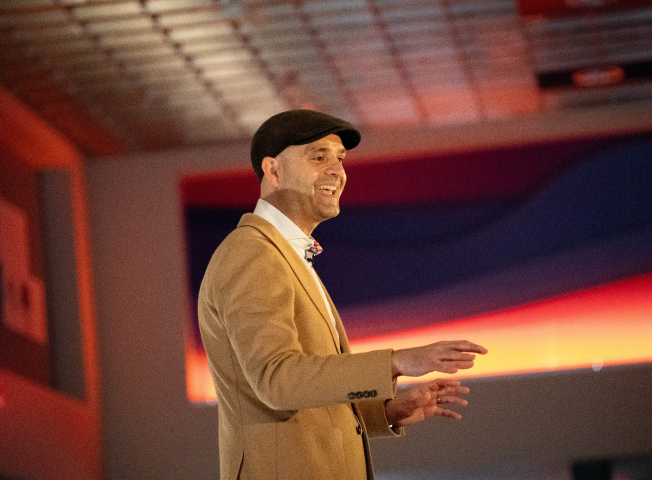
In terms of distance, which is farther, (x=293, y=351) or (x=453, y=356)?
(x=293, y=351)

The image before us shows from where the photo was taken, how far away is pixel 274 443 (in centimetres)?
198

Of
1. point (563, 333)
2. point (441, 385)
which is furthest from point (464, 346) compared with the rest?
point (563, 333)

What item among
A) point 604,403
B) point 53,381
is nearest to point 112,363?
point 53,381

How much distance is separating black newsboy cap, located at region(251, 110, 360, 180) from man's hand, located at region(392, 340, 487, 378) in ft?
2.35

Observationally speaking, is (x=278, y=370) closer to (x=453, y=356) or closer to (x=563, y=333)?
(x=453, y=356)

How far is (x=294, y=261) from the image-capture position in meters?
2.13

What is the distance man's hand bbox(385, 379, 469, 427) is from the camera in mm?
2324

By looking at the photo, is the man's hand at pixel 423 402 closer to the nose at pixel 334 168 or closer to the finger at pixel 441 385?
the finger at pixel 441 385

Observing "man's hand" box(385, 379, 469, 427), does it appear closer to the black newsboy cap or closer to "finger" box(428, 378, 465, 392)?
"finger" box(428, 378, 465, 392)

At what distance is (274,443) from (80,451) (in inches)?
236

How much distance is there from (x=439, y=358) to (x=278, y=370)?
0.34 metres

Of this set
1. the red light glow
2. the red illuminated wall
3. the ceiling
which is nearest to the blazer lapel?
the ceiling

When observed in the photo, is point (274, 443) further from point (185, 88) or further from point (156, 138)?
point (156, 138)

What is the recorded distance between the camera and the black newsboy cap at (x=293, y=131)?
89.2 inches
